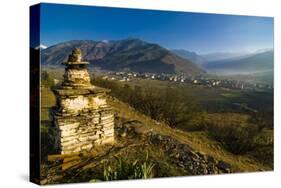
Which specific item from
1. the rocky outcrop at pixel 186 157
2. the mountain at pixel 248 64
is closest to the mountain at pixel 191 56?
the mountain at pixel 248 64

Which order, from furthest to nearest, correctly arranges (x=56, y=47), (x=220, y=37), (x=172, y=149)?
(x=220, y=37) → (x=172, y=149) → (x=56, y=47)

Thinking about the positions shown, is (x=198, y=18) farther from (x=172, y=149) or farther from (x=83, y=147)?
(x=83, y=147)

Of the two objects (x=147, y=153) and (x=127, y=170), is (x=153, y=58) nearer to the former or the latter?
(x=147, y=153)

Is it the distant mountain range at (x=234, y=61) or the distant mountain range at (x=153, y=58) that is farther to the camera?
the distant mountain range at (x=234, y=61)

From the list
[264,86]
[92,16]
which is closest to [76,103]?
[92,16]

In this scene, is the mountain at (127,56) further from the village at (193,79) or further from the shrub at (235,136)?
the shrub at (235,136)

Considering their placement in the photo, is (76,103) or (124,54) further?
(124,54)
